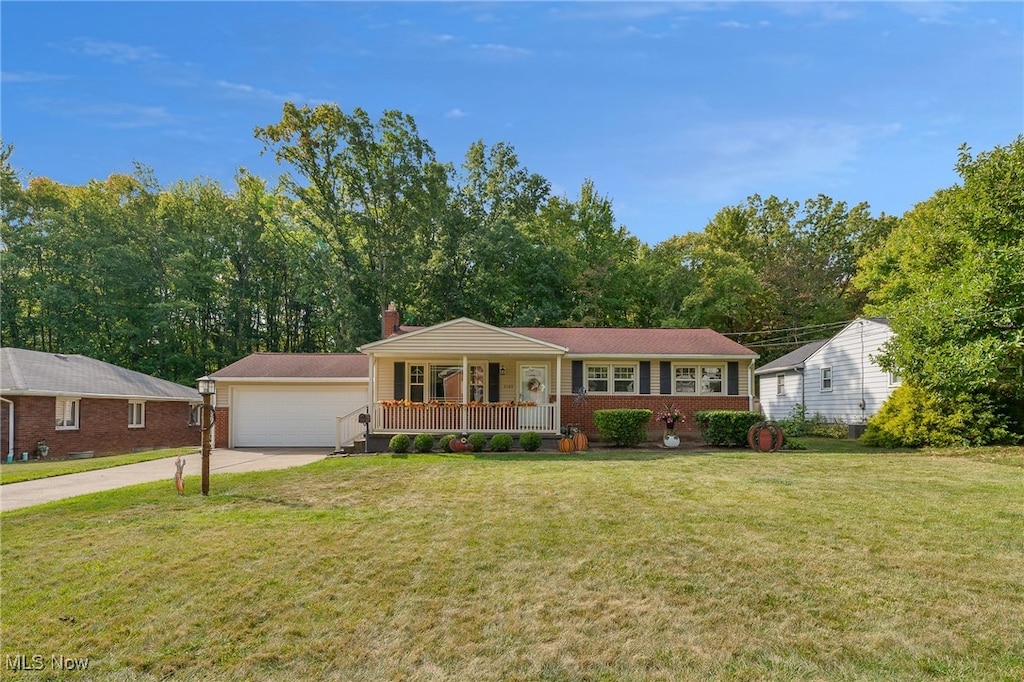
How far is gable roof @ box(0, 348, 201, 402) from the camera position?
18656 millimetres

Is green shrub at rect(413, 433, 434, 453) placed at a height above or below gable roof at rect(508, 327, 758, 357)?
below

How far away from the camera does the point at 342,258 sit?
31.6 m

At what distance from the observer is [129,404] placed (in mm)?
22484

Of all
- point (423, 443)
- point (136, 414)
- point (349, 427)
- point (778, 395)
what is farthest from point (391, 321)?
point (778, 395)

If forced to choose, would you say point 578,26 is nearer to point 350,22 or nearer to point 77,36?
point 350,22

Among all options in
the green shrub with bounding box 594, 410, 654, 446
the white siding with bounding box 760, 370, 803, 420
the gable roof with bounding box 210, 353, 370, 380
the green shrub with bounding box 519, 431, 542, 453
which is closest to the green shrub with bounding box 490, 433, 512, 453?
the green shrub with bounding box 519, 431, 542, 453

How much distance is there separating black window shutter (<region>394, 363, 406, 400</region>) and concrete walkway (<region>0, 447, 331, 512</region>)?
287 cm

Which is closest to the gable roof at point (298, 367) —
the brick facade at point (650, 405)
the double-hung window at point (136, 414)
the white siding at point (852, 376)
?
the double-hung window at point (136, 414)

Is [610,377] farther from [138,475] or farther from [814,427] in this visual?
[138,475]

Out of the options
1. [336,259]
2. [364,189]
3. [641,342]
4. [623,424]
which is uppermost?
[364,189]

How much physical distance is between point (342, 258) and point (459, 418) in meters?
17.4

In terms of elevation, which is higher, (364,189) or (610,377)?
(364,189)

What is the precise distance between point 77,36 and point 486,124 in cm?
2346

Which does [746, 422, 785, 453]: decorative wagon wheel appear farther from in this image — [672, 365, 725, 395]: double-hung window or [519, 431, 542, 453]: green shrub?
[519, 431, 542, 453]: green shrub
